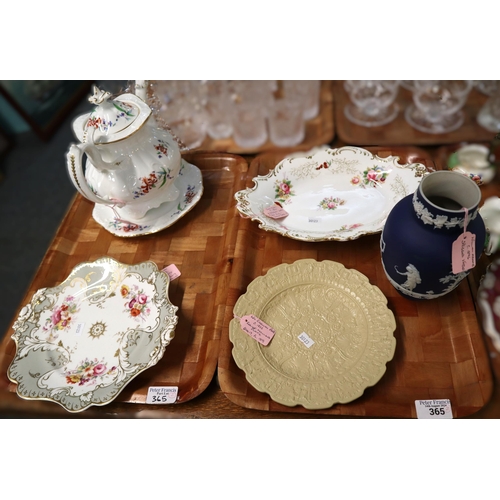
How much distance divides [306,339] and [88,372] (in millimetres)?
534

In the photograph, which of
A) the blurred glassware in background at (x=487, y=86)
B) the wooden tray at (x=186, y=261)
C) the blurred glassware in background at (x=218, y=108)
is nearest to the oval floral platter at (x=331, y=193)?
the wooden tray at (x=186, y=261)

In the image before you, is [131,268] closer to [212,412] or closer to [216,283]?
[216,283]

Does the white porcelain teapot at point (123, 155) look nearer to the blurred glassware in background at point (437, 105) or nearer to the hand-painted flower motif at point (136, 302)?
the hand-painted flower motif at point (136, 302)

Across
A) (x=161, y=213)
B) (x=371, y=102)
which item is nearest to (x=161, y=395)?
(x=161, y=213)

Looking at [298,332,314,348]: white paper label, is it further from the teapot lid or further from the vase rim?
the teapot lid

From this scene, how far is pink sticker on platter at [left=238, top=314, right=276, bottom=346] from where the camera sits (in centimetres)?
92

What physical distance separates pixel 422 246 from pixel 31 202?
7.08ft

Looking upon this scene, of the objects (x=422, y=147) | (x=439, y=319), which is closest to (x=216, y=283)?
(x=439, y=319)

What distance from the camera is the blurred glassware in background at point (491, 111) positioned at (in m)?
1.43

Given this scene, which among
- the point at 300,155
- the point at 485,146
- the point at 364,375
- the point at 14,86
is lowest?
the point at 485,146

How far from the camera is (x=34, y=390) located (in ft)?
2.96

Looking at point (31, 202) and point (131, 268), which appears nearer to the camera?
point (131, 268)

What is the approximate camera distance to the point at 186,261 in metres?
1.14

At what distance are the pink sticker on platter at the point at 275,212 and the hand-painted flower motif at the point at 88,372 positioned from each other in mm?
581
